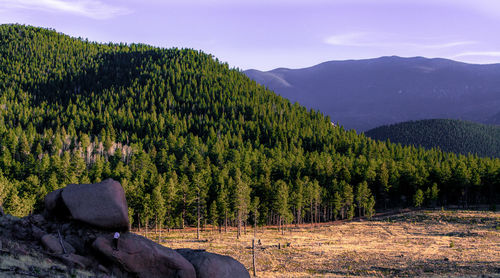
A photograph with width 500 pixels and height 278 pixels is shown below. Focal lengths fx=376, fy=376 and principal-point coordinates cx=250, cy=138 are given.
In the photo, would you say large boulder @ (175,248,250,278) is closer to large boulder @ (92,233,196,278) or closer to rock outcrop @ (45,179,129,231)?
large boulder @ (92,233,196,278)

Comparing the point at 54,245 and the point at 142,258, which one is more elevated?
the point at 54,245

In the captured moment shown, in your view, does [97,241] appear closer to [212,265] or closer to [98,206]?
[98,206]

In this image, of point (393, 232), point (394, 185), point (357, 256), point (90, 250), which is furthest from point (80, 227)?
point (394, 185)

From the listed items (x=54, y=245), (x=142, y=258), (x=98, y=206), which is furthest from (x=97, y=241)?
(x=142, y=258)

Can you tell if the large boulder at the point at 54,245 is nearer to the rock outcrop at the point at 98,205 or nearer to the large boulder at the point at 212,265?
the rock outcrop at the point at 98,205

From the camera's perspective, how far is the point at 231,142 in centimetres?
19612

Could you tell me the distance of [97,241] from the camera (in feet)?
87.5

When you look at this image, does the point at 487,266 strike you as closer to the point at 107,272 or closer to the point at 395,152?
the point at 107,272

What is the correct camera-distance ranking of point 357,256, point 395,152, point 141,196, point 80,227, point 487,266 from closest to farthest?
point 80,227 → point 487,266 → point 357,256 → point 141,196 → point 395,152

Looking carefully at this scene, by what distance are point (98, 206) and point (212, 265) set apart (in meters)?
9.63

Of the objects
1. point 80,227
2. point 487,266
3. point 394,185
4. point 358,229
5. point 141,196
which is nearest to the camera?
point 80,227

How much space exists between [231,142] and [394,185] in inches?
3509

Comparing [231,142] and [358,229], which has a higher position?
[231,142]

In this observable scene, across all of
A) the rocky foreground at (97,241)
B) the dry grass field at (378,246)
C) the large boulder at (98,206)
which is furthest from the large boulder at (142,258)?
the dry grass field at (378,246)
